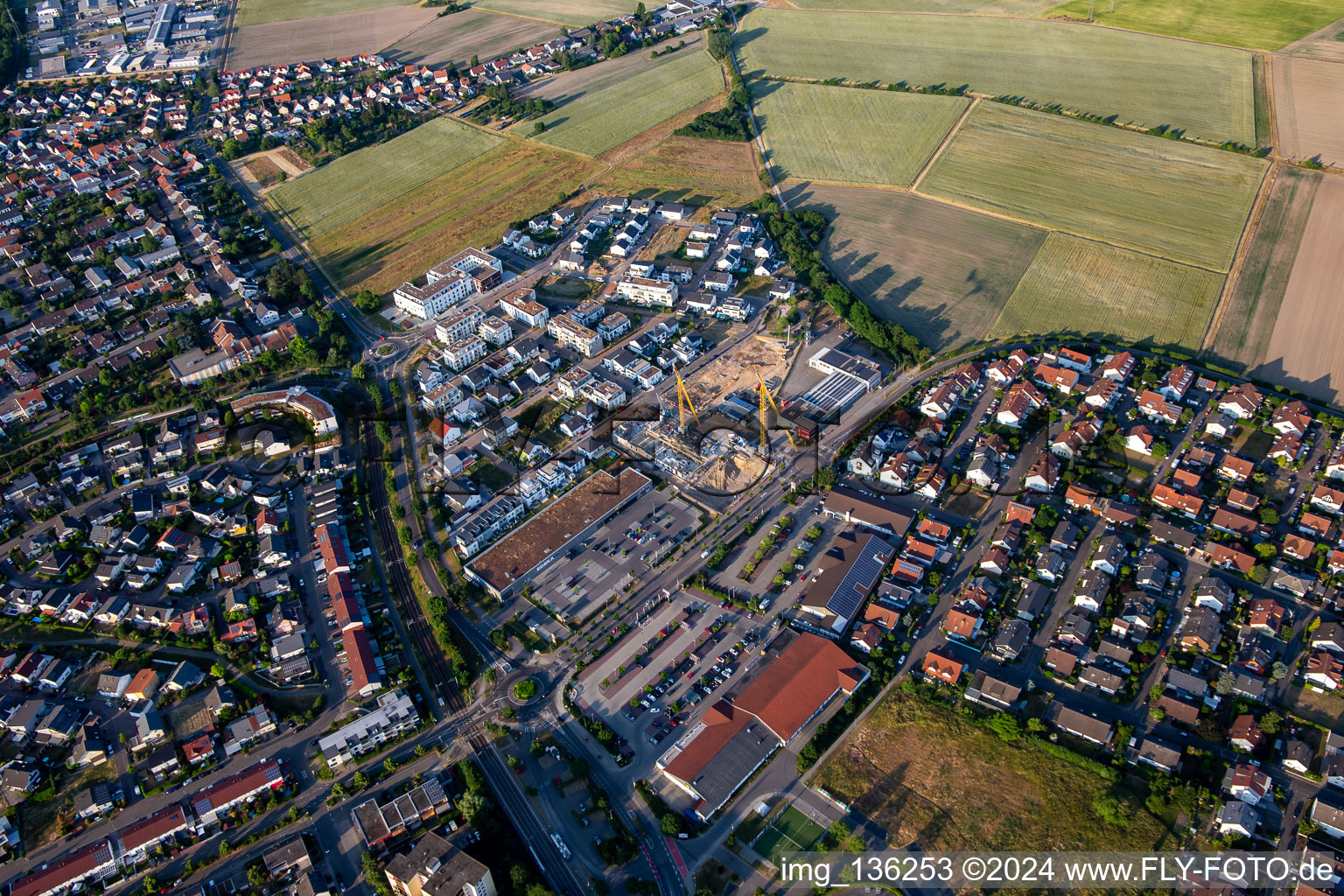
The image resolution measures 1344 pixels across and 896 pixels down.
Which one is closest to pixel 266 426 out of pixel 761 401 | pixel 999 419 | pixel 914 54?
pixel 761 401

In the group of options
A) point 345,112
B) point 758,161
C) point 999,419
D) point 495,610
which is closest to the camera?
point 495,610

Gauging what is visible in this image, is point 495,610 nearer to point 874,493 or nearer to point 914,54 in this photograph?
point 874,493

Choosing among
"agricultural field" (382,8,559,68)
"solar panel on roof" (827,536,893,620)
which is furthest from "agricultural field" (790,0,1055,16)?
"solar panel on roof" (827,536,893,620)

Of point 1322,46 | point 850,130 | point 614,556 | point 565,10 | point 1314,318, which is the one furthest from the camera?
point 565,10

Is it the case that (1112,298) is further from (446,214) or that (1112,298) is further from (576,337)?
(446,214)

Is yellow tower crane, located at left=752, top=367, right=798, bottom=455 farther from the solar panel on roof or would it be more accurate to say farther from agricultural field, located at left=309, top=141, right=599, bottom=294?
agricultural field, located at left=309, top=141, right=599, bottom=294

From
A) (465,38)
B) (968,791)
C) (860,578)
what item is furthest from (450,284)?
(465,38)
